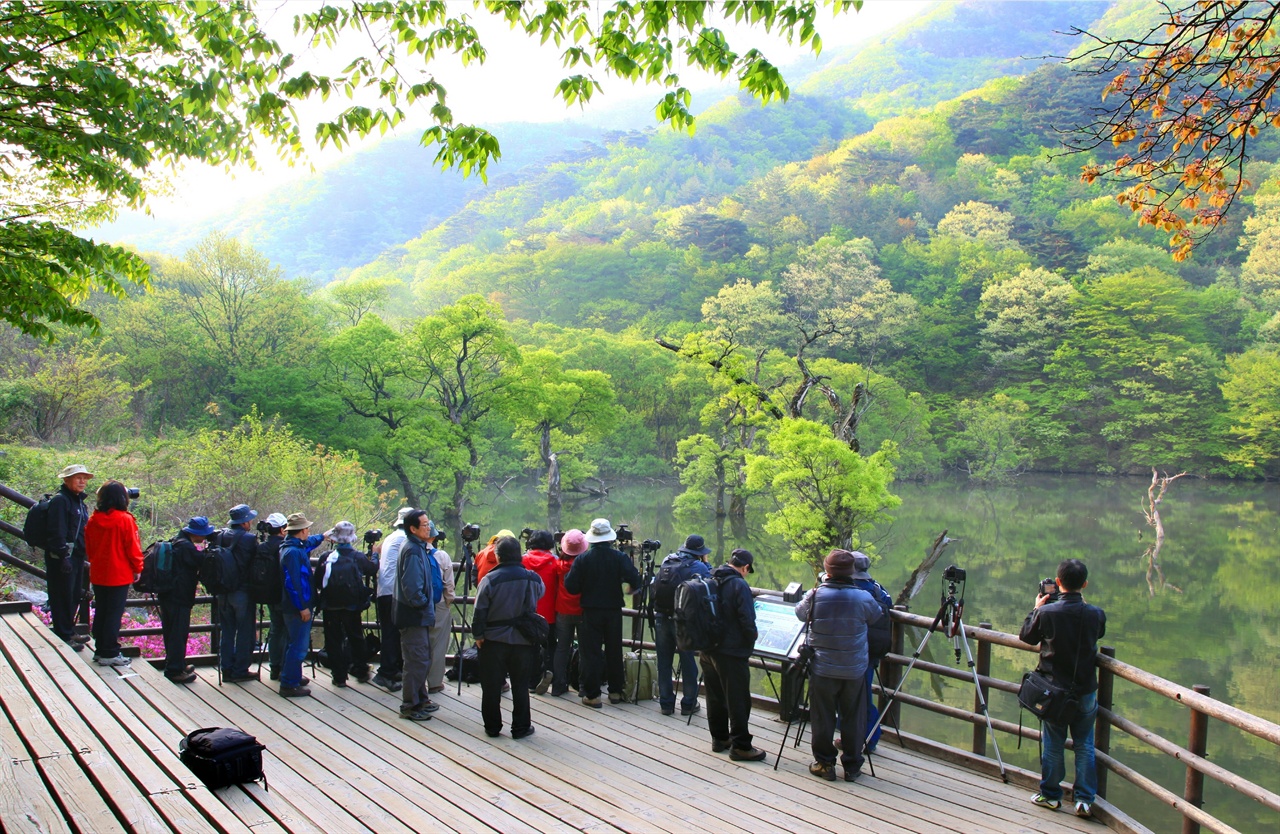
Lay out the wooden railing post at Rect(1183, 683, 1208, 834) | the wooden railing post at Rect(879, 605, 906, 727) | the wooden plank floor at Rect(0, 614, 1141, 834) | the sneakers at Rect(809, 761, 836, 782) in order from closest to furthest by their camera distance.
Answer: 1. the wooden plank floor at Rect(0, 614, 1141, 834)
2. the wooden railing post at Rect(1183, 683, 1208, 834)
3. the sneakers at Rect(809, 761, 836, 782)
4. the wooden railing post at Rect(879, 605, 906, 727)

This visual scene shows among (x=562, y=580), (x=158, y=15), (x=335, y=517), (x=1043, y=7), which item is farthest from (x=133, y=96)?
(x=1043, y=7)

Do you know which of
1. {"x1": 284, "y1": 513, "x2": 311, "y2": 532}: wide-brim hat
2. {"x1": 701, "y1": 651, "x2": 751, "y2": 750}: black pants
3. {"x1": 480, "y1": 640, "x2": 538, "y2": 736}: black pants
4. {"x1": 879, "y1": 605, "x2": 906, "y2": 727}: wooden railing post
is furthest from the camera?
{"x1": 284, "y1": 513, "x2": 311, "y2": 532}: wide-brim hat

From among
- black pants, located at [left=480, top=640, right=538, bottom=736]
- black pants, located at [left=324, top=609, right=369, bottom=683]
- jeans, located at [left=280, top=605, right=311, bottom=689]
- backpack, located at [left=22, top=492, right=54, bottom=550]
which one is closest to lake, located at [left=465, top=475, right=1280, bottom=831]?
black pants, located at [left=480, top=640, right=538, bottom=736]


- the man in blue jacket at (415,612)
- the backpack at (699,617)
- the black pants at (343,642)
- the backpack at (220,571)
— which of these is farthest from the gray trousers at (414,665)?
the backpack at (699,617)

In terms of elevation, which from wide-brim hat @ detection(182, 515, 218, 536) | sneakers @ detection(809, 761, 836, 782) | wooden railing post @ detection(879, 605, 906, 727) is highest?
wide-brim hat @ detection(182, 515, 218, 536)

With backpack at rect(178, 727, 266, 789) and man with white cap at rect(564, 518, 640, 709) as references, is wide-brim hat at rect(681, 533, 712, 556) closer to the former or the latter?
man with white cap at rect(564, 518, 640, 709)

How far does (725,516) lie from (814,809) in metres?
27.3

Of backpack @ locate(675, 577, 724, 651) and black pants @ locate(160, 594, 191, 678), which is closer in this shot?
backpack @ locate(675, 577, 724, 651)

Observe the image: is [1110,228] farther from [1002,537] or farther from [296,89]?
[296,89]

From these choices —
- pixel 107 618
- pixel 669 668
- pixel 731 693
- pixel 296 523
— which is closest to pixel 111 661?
pixel 107 618

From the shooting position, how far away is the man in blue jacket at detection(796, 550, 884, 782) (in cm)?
492

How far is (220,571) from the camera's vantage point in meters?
6.21

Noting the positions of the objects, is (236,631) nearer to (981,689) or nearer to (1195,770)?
(981,689)

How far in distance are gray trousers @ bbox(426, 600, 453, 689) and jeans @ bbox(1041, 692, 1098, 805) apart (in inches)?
162
